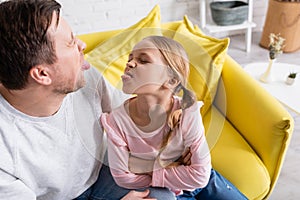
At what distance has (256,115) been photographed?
1.06m

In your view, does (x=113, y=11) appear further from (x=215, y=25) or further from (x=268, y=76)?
(x=268, y=76)

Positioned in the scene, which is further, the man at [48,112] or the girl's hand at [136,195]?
the girl's hand at [136,195]

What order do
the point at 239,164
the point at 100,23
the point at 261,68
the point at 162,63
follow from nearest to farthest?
the point at 162,63
the point at 239,164
the point at 261,68
the point at 100,23

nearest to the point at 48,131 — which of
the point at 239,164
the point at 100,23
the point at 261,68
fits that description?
the point at 239,164

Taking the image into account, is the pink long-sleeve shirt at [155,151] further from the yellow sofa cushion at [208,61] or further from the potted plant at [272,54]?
the potted plant at [272,54]

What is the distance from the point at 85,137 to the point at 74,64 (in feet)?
0.71

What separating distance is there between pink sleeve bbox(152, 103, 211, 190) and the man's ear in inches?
12.1

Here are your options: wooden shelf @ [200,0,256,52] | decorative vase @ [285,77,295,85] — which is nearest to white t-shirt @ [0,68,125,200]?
decorative vase @ [285,77,295,85]

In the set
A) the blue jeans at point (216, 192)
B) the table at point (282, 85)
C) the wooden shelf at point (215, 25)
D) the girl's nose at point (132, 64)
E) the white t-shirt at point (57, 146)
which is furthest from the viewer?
the wooden shelf at point (215, 25)

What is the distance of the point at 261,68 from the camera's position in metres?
1.69

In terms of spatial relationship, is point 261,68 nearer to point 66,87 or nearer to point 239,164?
point 239,164

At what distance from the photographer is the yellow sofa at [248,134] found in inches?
39.1

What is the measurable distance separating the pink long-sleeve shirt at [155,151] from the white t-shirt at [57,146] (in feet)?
0.22

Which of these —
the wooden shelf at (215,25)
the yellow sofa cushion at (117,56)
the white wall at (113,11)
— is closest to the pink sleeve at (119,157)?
the yellow sofa cushion at (117,56)
